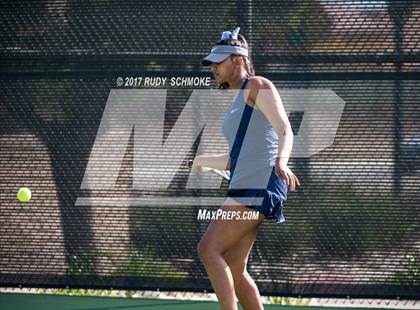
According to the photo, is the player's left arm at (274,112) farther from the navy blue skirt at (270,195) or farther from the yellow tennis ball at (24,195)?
the yellow tennis ball at (24,195)

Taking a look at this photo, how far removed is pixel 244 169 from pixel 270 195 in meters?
0.18

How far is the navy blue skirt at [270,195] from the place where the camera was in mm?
3793

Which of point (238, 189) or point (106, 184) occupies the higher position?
point (106, 184)

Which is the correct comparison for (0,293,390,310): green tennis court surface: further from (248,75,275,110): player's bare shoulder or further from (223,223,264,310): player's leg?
(248,75,275,110): player's bare shoulder

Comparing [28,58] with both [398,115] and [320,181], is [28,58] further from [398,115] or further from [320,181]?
[398,115]

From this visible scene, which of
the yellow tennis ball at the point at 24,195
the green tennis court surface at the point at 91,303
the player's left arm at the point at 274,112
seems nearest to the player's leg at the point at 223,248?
the player's left arm at the point at 274,112

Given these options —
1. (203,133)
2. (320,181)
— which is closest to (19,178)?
(203,133)

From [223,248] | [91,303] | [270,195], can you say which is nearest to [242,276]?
[223,248]

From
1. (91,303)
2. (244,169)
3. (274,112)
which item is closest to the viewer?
(274,112)

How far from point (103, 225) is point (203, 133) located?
98 cm

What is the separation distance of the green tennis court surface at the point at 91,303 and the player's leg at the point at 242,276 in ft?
6.36

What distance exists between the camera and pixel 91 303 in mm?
5980

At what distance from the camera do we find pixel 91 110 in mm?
6000

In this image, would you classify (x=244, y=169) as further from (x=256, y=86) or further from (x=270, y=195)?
(x=256, y=86)
